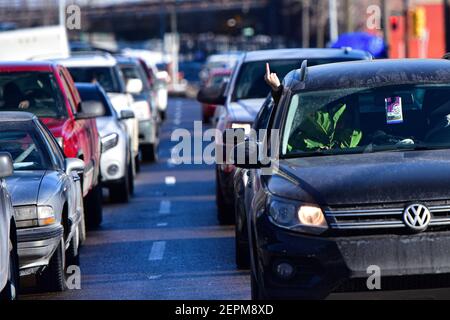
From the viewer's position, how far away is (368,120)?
29.6 feet

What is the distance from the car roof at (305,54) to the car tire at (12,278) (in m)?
6.89

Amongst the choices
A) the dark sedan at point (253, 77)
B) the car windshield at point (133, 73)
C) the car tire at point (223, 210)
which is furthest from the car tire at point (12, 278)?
the car windshield at point (133, 73)

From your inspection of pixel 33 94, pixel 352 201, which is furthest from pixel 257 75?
pixel 352 201

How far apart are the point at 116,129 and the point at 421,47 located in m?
60.6

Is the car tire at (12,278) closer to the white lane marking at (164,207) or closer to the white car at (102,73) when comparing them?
the white lane marking at (164,207)

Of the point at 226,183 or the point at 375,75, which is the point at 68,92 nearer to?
the point at 226,183

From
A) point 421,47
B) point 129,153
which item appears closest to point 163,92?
point 129,153

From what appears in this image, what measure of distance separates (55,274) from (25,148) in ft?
5.36

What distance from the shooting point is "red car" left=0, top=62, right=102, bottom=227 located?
14.7m

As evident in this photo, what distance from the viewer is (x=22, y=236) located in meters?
9.95

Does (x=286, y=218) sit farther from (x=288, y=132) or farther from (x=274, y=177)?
(x=288, y=132)
